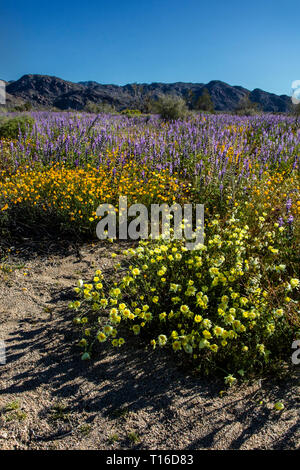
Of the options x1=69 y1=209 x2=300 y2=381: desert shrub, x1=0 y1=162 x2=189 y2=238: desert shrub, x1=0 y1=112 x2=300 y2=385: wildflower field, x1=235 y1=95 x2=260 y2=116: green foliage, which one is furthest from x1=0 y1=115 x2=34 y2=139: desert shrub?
x1=235 y1=95 x2=260 y2=116: green foliage

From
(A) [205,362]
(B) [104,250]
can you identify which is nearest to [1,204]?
(B) [104,250]

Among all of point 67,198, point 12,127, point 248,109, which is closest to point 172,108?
point 248,109

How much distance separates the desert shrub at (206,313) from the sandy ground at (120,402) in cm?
16

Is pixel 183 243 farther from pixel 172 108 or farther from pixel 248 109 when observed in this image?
pixel 248 109

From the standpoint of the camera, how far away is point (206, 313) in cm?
262

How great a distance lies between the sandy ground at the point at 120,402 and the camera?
200 centimetres

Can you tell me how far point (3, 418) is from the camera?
6.91ft

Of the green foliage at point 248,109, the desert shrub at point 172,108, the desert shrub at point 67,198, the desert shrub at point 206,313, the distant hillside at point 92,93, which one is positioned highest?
the distant hillside at point 92,93

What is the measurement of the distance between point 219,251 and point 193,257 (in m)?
0.37

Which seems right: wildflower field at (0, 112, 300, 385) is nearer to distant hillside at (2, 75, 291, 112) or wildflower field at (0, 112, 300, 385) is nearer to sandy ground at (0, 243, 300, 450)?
sandy ground at (0, 243, 300, 450)

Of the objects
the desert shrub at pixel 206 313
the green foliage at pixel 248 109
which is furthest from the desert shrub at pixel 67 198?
the green foliage at pixel 248 109

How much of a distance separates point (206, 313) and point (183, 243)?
131cm

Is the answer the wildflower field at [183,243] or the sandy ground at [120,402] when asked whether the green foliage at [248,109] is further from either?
the sandy ground at [120,402]
